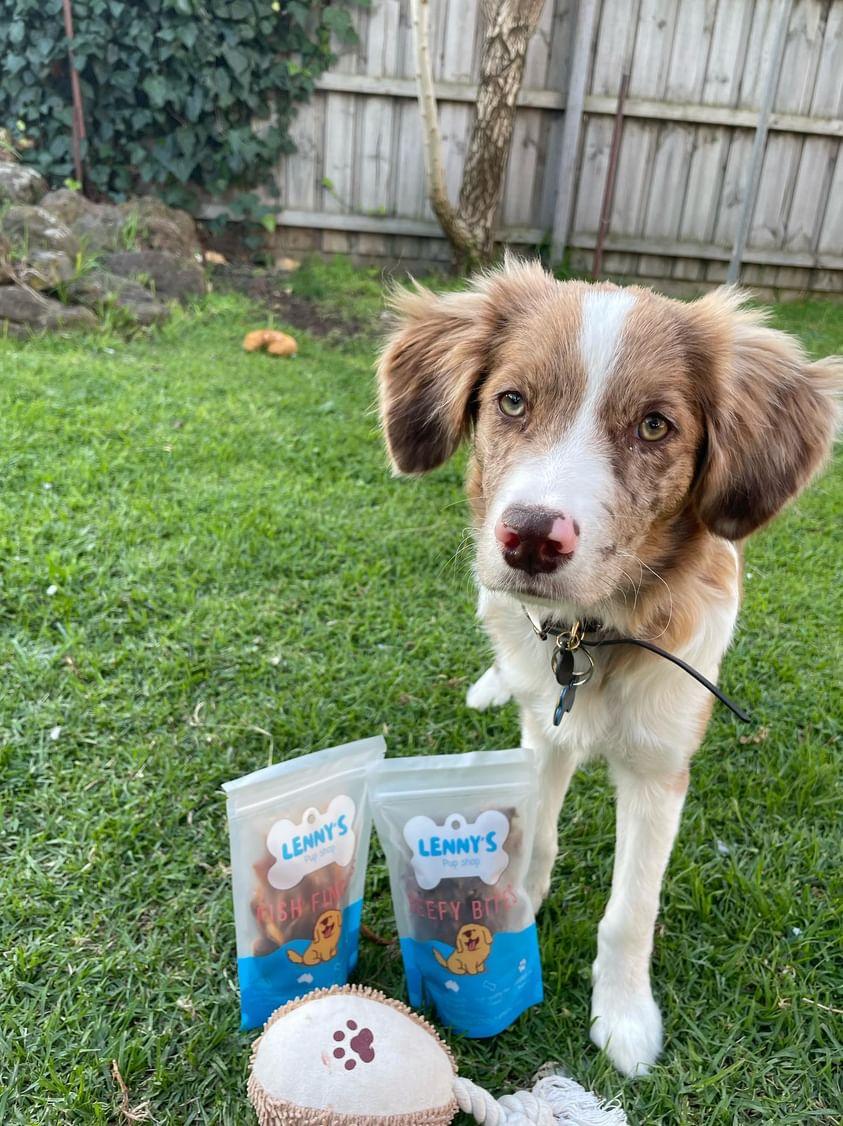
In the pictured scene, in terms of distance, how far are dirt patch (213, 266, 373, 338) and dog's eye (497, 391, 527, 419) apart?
192 inches

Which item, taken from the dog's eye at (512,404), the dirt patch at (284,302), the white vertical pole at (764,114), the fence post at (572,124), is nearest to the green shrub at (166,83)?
the dirt patch at (284,302)

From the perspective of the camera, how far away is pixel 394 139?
24.1 feet

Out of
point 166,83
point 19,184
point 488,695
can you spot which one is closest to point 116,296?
point 19,184

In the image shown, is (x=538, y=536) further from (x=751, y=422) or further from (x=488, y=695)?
(x=488, y=695)

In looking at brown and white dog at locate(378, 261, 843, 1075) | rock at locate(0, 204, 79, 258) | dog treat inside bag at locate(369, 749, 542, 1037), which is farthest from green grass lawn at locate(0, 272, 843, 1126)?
rock at locate(0, 204, 79, 258)

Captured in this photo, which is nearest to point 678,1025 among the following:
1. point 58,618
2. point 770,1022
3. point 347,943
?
point 770,1022

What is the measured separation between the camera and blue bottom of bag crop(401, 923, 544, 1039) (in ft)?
6.11

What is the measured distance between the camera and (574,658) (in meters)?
1.90

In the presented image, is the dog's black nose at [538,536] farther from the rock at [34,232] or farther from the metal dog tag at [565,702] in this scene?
the rock at [34,232]

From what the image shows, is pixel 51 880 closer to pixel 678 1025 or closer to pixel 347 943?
pixel 347 943

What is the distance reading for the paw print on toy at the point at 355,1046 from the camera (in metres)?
1.50

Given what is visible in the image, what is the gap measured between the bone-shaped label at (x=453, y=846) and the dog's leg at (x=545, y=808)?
0.38 meters

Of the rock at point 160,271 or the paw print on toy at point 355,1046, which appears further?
the rock at point 160,271

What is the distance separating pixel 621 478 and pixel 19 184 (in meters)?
6.83
